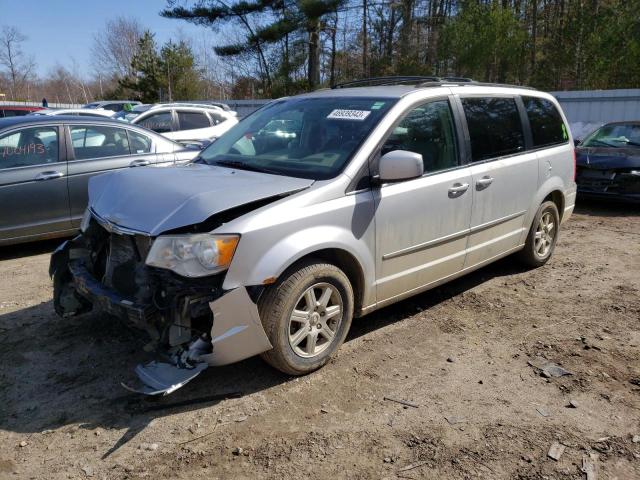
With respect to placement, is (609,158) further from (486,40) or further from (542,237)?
(486,40)

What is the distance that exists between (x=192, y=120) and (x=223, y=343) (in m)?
9.28

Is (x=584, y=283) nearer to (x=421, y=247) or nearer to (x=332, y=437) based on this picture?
(x=421, y=247)

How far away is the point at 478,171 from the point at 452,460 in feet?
8.21

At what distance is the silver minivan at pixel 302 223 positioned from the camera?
3047 mm

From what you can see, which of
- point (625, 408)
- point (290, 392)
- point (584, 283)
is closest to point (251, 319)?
point (290, 392)

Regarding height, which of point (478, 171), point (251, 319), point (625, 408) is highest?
point (478, 171)

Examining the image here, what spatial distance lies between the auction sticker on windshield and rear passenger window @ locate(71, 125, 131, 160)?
368cm

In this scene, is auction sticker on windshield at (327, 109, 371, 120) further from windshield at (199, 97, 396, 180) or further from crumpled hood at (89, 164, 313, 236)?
crumpled hood at (89, 164, 313, 236)

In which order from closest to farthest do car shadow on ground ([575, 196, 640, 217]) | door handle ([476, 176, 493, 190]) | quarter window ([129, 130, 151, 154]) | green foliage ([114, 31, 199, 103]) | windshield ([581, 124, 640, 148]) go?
door handle ([476, 176, 493, 190])
quarter window ([129, 130, 151, 154])
car shadow on ground ([575, 196, 640, 217])
windshield ([581, 124, 640, 148])
green foliage ([114, 31, 199, 103])

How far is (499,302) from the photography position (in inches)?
194

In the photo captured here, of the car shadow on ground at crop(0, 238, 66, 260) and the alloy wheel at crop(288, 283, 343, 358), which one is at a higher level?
the alloy wheel at crop(288, 283, 343, 358)

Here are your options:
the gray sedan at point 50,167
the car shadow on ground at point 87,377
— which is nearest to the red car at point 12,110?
the gray sedan at point 50,167

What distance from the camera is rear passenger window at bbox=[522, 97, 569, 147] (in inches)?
211

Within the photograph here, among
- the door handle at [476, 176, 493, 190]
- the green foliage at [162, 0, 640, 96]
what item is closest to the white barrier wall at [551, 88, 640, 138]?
the green foliage at [162, 0, 640, 96]
